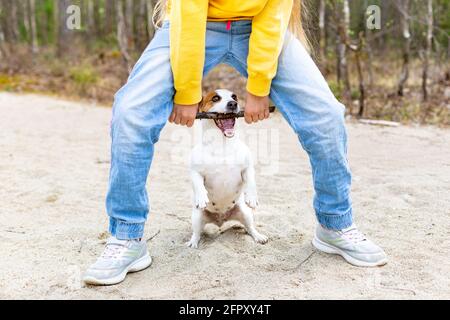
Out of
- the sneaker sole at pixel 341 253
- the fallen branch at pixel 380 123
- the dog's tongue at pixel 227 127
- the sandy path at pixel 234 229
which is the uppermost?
the dog's tongue at pixel 227 127

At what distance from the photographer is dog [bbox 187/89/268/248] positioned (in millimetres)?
2979

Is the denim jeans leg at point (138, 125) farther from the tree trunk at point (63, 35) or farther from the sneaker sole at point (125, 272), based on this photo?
the tree trunk at point (63, 35)

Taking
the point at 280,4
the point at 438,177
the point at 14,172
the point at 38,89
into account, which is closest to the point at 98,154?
the point at 14,172

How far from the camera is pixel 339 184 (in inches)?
103

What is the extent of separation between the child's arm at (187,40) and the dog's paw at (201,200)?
2.13ft

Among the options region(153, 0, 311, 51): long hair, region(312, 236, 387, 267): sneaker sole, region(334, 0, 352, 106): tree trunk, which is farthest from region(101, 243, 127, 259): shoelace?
region(334, 0, 352, 106): tree trunk

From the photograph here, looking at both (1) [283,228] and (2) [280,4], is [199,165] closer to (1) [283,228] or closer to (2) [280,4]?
(1) [283,228]

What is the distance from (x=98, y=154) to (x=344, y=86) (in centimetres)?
347

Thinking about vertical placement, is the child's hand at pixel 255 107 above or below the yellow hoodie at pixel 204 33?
below

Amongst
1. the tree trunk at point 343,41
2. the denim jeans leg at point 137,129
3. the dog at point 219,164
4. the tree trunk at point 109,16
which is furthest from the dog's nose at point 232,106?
the tree trunk at point 109,16

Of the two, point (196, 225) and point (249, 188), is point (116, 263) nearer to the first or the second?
point (196, 225)

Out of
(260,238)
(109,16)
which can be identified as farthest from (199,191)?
(109,16)

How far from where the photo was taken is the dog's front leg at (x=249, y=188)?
9.48ft

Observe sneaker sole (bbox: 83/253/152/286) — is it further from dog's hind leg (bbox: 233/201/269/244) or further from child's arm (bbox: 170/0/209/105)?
child's arm (bbox: 170/0/209/105)
